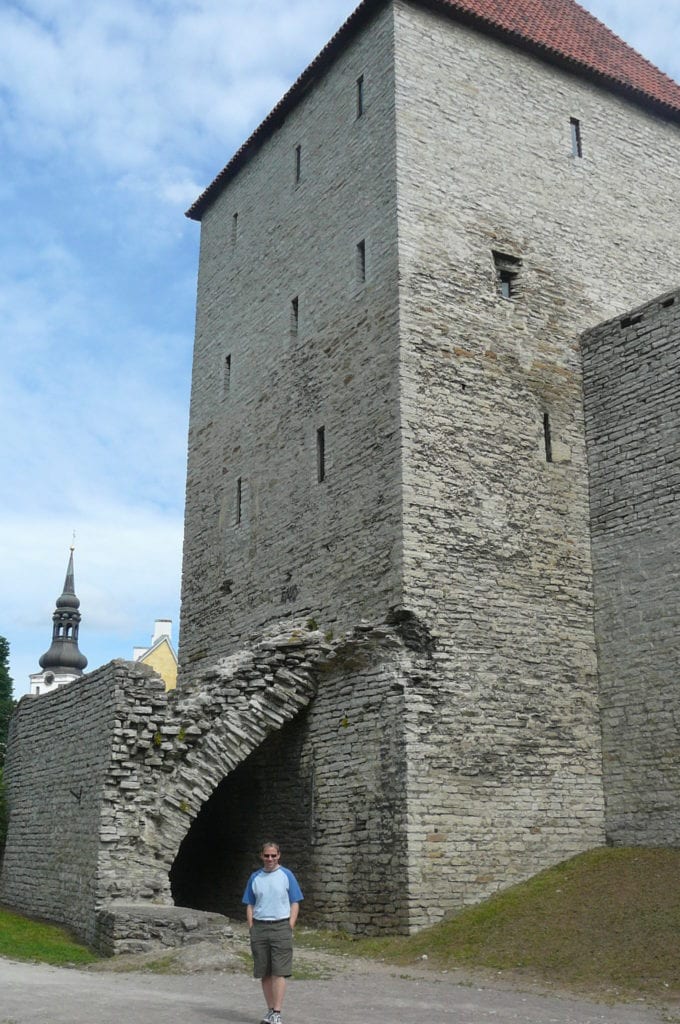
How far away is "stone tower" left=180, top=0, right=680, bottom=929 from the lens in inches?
523

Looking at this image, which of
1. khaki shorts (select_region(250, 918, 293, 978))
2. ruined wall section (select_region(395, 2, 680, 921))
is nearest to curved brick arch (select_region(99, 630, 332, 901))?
ruined wall section (select_region(395, 2, 680, 921))

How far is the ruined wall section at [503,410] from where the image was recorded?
13.2m

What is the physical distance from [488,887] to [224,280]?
41.5 ft

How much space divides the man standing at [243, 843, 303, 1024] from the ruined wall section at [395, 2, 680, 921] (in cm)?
497

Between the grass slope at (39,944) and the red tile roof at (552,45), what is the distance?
14.3 m

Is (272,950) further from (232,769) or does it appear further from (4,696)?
(4,696)

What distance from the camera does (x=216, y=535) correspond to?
1873 cm

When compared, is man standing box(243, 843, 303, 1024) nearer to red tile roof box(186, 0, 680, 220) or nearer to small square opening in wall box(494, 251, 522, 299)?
small square opening in wall box(494, 251, 522, 299)

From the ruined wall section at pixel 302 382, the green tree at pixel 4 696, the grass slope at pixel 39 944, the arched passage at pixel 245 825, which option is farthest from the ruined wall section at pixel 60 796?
the green tree at pixel 4 696

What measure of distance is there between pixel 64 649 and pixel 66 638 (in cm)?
120

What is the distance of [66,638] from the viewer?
66.0 metres

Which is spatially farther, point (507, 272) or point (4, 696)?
point (4, 696)

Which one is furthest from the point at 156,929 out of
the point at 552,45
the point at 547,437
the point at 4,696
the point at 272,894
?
the point at 4,696

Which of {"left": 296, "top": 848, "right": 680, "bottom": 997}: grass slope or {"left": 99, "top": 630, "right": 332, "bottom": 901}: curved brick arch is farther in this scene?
{"left": 99, "top": 630, "right": 332, "bottom": 901}: curved brick arch
